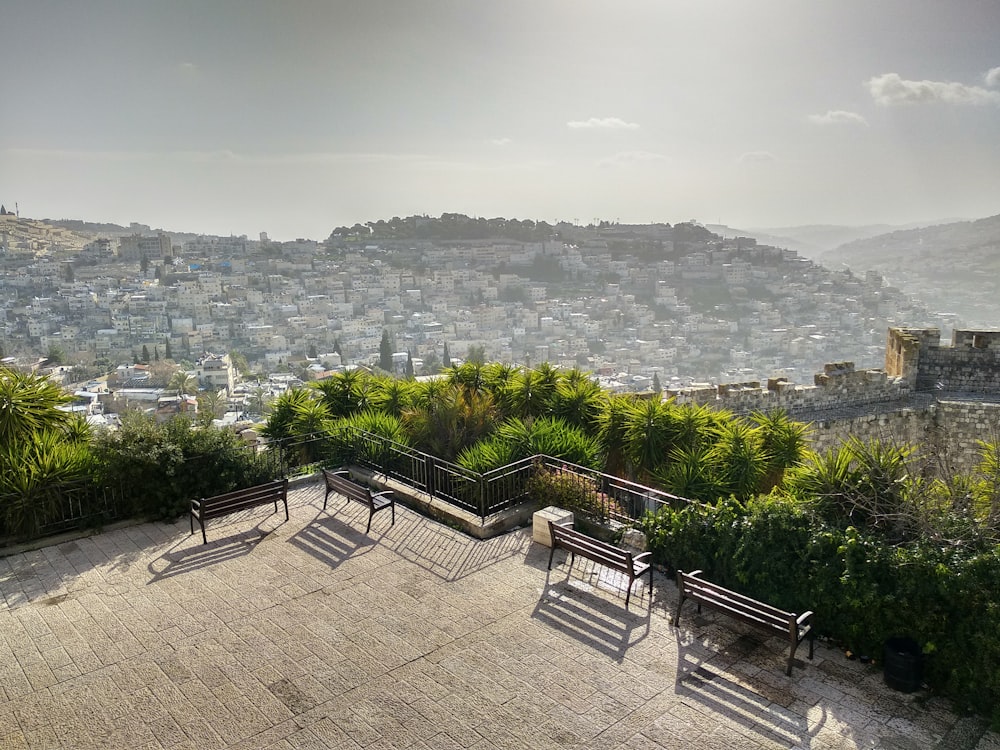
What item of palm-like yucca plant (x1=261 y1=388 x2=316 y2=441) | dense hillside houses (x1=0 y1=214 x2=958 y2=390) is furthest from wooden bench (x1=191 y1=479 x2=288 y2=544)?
dense hillside houses (x1=0 y1=214 x2=958 y2=390)

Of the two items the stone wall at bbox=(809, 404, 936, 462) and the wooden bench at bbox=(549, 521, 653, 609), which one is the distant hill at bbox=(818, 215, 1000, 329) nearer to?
the stone wall at bbox=(809, 404, 936, 462)

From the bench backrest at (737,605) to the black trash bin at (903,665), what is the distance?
0.75 metres

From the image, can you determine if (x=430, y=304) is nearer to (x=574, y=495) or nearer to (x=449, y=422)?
(x=449, y=422)

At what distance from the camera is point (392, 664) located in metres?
5.63

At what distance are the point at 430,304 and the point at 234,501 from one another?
107653 millimetres

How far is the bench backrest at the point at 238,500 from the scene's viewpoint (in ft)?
26.6

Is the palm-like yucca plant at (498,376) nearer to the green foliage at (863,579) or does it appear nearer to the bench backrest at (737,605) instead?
the green foliage at (863,579)

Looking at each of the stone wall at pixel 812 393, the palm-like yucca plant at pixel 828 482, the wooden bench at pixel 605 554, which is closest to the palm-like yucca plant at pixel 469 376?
the stone wall at pixel 812 393

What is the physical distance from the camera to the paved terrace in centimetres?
479

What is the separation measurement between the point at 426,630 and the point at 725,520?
307 centimetres

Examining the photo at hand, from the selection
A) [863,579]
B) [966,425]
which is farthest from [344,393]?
[966,425]

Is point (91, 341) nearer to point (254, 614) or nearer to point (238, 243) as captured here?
point (238, 243)

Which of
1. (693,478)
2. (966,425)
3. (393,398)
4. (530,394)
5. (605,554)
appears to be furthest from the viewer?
(966,425)

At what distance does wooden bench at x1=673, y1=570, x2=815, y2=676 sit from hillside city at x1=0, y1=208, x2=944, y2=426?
45.7 meters
